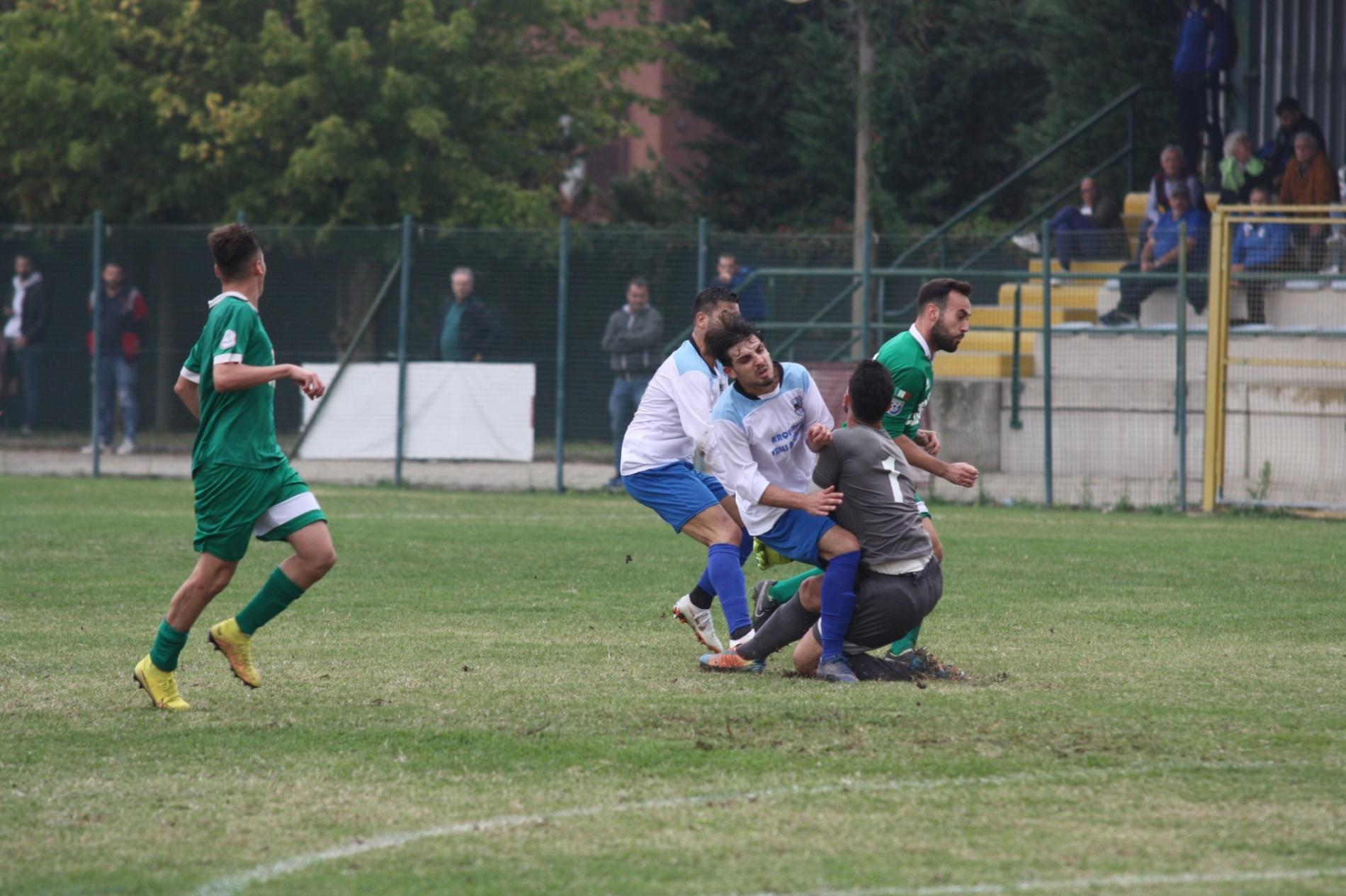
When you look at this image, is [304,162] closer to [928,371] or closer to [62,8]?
[62,8]

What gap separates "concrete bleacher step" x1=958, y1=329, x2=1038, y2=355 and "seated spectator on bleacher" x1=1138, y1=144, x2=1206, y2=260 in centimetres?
155

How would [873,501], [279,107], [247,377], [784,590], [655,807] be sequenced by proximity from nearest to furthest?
1. [655,807]
2. [247,377]
3. [873,501]
4. [784,590]
5. [279,107]

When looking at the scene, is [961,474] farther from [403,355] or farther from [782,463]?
[403,355]

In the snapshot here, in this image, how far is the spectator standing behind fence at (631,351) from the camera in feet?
59.1

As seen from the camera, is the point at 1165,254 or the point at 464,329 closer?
the point at 1165,254

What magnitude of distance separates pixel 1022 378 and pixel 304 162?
11.3 meters

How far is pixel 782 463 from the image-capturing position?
24.8 ft

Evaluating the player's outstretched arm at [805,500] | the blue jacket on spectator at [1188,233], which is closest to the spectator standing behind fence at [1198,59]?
the blue jacket on spectator at [1188,233]

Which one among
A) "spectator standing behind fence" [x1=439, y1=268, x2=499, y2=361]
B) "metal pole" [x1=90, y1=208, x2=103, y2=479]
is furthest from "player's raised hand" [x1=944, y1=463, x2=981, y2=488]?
"metal pole" [x1=90, y1=208, x2=103, y2=479]

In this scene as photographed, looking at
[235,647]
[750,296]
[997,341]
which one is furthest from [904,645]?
[997,341]

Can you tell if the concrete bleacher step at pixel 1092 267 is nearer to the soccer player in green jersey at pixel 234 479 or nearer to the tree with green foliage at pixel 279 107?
the tree with green foliage at pixel 279 107

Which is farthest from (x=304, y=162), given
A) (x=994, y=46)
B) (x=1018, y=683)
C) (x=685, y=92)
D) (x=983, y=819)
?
(x=983, y=819)

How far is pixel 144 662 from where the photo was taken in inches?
263

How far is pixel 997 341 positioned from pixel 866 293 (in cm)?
235
